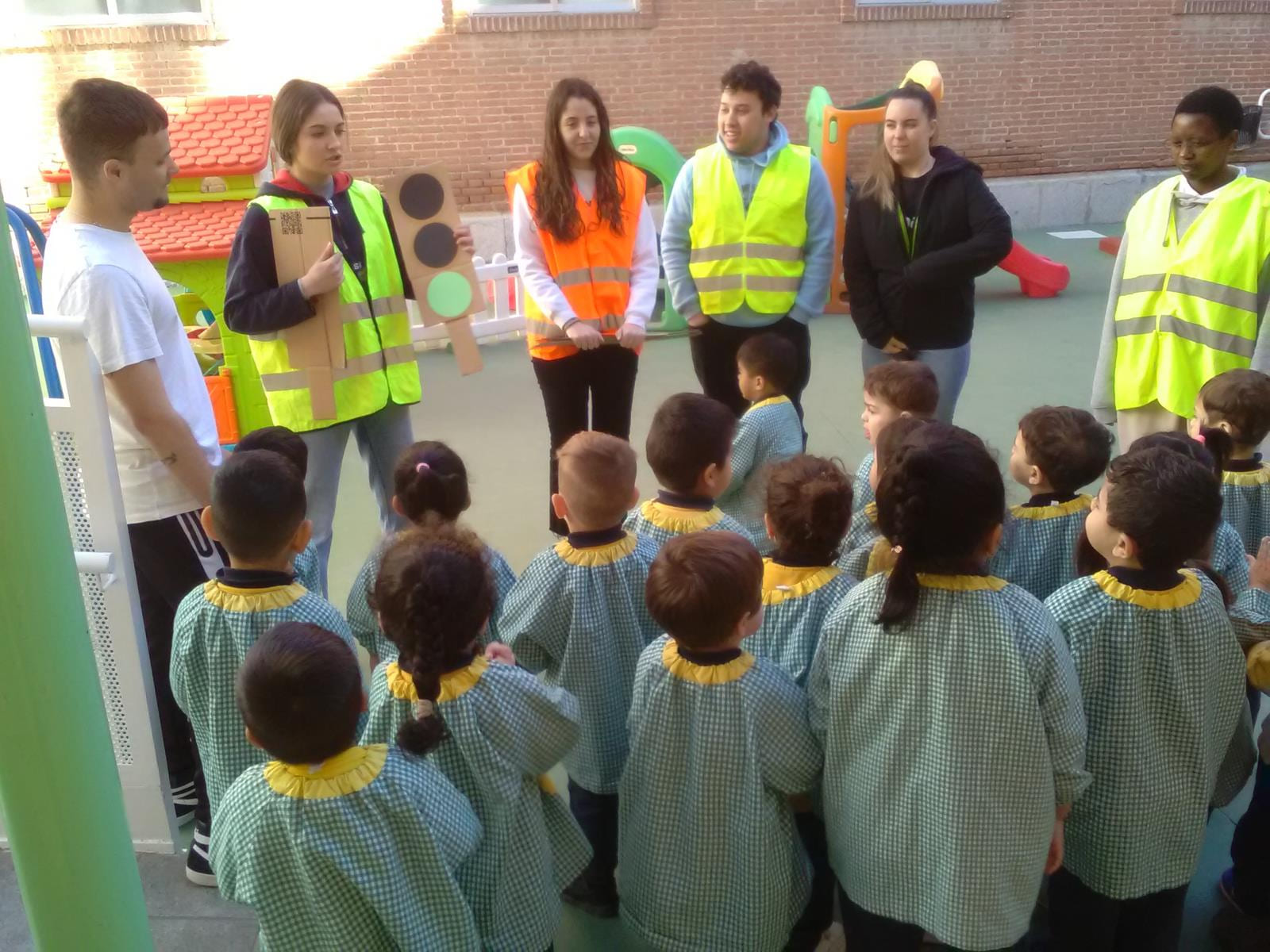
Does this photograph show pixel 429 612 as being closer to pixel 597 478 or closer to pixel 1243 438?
pixel 597 478

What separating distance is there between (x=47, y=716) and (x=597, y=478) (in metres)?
1.28

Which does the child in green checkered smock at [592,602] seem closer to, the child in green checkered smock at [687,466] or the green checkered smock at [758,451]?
the child in green checkered smock at [687,466]

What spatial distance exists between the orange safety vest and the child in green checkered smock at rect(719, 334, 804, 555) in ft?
2.20

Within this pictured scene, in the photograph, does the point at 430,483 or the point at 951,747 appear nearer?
the point at 951,747

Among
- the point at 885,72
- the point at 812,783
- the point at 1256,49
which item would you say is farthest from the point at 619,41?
the point at 812,783

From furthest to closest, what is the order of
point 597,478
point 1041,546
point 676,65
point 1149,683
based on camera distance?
point 676,65 → point 1041,546 → point 597,478 → point 1149,683

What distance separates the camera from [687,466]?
103 inches

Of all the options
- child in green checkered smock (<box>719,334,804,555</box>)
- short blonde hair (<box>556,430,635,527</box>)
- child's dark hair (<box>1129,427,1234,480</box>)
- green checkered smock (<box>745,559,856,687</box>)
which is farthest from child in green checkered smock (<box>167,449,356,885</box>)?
child's dark hair (<box>1129,427,1234,480</box>)

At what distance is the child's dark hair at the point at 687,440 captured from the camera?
259 cm

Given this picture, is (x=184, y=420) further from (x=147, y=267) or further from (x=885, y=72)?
(x=885, y=72)

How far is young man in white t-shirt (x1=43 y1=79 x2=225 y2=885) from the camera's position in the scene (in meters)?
2.40

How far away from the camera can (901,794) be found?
1.94 metres

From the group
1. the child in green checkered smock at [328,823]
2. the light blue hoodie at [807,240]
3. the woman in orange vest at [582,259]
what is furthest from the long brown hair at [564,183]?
the child in green checkered smock at [328,823]

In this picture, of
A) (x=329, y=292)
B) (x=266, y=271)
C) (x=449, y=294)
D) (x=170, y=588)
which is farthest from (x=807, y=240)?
(x=170, y=588)
